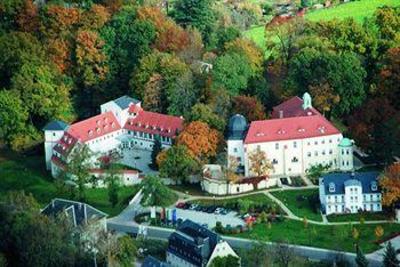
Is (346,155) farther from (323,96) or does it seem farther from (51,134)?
(51,134)

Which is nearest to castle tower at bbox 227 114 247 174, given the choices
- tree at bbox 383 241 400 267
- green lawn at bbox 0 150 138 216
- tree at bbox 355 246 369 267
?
green lawn at bbox 0 150 138 216

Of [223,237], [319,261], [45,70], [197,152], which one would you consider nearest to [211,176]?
[197,152]

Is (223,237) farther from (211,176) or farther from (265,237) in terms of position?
(211,176)

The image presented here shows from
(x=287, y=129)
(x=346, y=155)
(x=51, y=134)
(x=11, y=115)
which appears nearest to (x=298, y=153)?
(x=287, y=129)

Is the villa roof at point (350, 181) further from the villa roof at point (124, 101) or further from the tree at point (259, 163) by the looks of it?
the villa roof at point (124, 101)

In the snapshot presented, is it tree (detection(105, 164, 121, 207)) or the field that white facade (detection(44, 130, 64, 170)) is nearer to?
tree (detection(105, 164, 121, 207))

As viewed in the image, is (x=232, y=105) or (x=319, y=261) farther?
(x=232, y=105)
